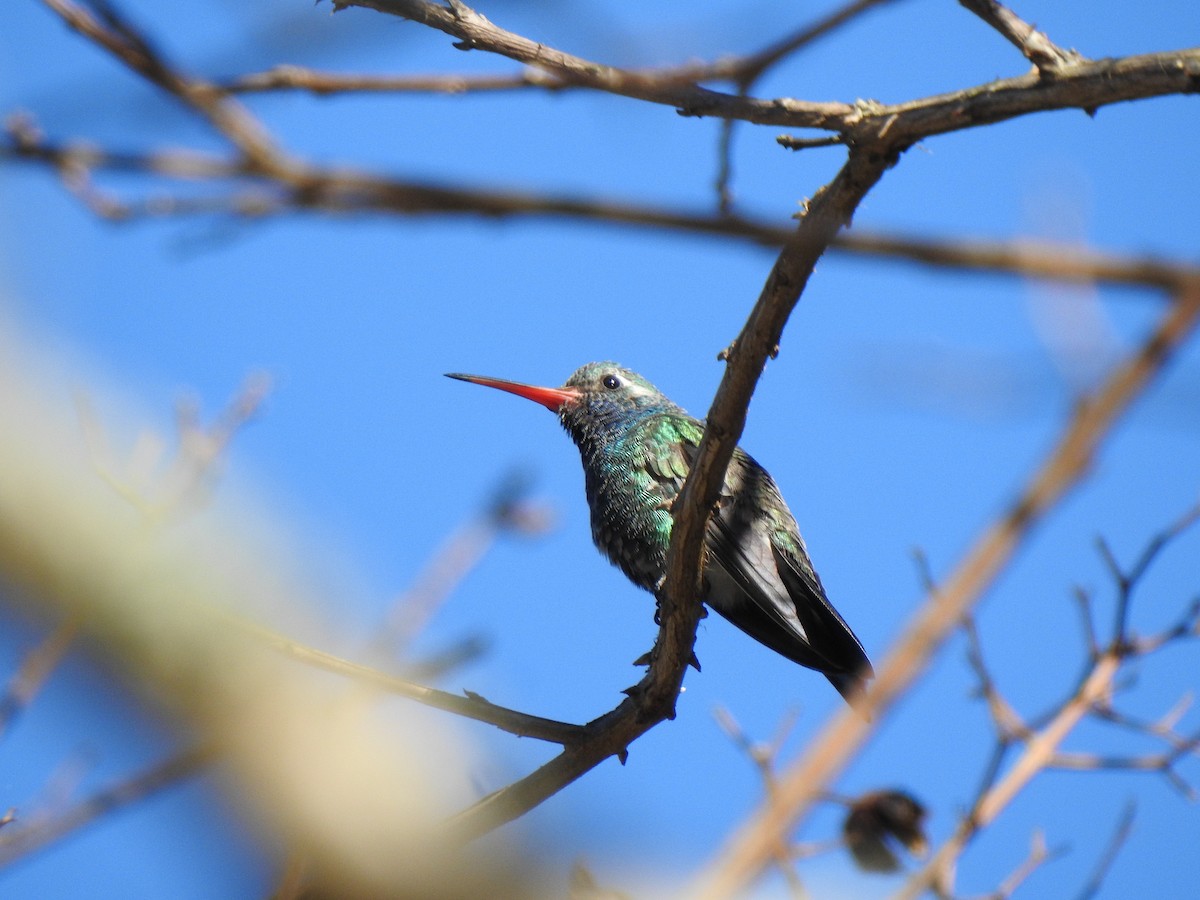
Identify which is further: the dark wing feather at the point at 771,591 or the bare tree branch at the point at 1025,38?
the dark wing feather at the point at 771,591

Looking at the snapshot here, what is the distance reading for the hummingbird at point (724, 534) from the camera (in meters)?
4.85

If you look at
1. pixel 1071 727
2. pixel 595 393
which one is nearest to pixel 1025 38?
pixel 1071 727

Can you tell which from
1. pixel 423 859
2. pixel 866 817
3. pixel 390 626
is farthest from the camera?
pixel 390 626

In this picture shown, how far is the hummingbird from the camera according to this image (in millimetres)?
4848

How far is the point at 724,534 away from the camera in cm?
488

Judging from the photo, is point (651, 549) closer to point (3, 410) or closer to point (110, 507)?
point (110, 507)

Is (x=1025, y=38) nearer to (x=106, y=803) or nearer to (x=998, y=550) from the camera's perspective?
(x=998, y=550)

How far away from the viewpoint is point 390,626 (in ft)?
15.3

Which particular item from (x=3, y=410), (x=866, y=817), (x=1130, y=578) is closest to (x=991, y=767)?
(x=866, y=817)

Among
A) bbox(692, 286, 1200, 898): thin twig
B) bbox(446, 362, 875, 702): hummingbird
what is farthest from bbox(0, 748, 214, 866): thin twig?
bbox(446, 362, 875, 702): hummingbird

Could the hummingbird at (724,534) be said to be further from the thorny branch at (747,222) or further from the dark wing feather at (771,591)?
the thorny branch at (747,222)

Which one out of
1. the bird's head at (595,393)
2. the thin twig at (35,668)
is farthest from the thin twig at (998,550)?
the bird's head at (595,393)

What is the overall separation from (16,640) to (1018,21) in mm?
3340

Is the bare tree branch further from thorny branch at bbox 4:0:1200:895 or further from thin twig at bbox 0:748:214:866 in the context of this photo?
thin twig at bbox 0:748:214:866
